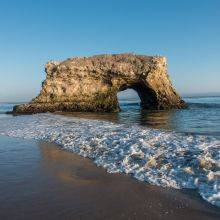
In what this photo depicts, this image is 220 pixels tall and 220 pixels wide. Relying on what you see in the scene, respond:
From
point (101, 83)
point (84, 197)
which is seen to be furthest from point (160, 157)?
point (101, 83)

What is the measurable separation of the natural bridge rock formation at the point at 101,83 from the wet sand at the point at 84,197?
31.3 m

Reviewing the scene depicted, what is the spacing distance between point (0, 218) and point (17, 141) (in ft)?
28.0

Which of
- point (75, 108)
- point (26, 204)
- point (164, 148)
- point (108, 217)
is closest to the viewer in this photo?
point (108, 217)

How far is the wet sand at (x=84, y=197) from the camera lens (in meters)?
5.26

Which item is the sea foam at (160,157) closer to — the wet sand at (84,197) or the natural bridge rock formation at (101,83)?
the wet sand at (84,197)

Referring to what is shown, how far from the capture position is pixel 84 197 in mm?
6062

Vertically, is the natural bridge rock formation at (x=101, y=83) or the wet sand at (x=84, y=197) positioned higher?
the natural bridge rock formation at (x=101, y=83)

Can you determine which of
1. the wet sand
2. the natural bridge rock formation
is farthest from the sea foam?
the natural bridge rock formation

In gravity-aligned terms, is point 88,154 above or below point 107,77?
below

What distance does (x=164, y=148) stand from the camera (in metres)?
9.54

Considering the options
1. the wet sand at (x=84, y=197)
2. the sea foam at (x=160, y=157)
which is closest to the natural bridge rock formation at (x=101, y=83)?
the sea foam at (x=160, y=157)

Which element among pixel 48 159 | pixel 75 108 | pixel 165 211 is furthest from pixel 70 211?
pixel 75 108

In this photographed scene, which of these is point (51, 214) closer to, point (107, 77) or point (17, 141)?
point (17, 141)

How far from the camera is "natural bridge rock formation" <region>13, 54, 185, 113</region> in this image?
130ft
